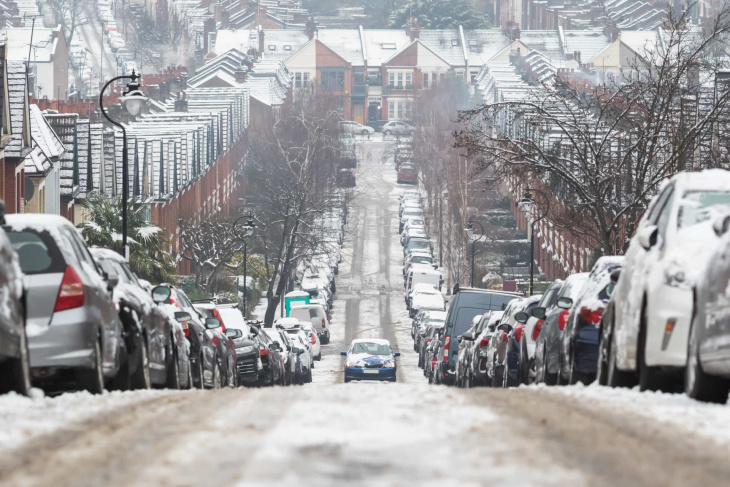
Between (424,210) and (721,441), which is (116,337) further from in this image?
(424,210)

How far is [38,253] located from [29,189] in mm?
32870

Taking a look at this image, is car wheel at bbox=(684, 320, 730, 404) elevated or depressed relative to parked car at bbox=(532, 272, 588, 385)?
elevated

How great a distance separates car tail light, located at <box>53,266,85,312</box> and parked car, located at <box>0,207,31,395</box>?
88 cm

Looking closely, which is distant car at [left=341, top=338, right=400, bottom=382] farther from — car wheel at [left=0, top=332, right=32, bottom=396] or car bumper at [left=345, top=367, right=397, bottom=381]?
car wheel at [left=0, top=332, right=32, bottom=396]

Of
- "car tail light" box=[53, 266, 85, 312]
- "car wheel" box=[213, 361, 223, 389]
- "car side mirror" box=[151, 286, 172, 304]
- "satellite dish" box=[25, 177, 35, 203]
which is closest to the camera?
"car tail light" box=[53, 266, 85, 312]

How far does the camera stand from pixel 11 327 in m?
10.2

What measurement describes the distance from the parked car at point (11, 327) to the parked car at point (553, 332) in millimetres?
7067

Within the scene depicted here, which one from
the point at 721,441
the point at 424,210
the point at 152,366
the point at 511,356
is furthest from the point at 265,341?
the point at 424,210

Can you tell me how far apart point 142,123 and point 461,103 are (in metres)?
73.1

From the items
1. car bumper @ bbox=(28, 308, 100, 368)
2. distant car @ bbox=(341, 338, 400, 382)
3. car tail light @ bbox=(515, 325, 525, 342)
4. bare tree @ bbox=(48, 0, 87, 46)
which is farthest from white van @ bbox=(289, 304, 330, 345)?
bare tree @ bbox=(48, 0, 87, 46)

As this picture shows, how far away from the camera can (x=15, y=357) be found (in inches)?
418

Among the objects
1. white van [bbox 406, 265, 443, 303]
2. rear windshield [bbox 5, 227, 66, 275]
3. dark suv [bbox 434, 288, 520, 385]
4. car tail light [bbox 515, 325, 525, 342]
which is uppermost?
rear windshield [bbox 5, 227, 66, 275]

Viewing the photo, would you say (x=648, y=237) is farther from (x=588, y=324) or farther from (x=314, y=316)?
(x=314, y=316)

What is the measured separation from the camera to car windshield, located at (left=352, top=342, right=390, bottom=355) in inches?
1725
